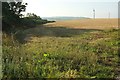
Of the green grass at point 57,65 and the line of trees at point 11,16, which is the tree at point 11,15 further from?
the green grass at point 57,65

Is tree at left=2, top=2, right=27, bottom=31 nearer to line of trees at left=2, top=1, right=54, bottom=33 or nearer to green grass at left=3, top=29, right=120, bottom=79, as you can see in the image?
line of trees at left=2, top=1, right=54, bottom=33

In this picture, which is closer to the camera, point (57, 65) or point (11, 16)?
point (57, 65)

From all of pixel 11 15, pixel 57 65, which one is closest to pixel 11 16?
pixel 11 15

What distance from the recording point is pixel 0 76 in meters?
8.21

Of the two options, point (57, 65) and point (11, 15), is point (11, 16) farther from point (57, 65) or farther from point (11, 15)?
point (57, 65)

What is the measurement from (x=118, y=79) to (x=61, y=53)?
3.12 m

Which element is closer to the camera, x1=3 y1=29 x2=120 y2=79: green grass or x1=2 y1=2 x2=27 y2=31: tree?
x1=3 y1=29 x2=120 y2=79: green grass

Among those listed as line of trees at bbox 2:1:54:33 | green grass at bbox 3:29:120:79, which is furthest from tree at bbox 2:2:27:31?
green grass at bbox 3:29:120:79

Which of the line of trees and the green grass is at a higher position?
the line of trees

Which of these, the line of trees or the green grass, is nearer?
the green grass

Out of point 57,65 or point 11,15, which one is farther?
point 11,15

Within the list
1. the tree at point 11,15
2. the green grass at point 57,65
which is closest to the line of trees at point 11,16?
the tree at point 11,15

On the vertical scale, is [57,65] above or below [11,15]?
below

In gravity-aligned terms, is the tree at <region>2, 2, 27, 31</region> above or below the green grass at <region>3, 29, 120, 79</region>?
above
